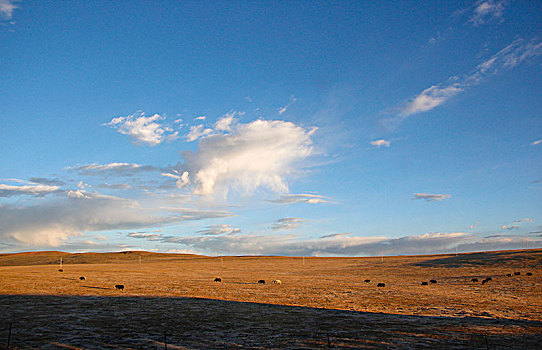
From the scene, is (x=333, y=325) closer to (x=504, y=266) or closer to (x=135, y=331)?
(x=135, y=331)

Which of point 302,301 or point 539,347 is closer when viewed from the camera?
point 539,347

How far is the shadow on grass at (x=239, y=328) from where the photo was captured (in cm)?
1309

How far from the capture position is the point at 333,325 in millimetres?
16641

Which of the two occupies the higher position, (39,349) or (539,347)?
(39,349)

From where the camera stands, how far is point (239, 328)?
53.1 ft

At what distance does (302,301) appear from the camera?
2541cm

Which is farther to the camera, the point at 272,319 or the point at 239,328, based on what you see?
the point at 272,319

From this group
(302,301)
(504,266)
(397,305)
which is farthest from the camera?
(504,266)

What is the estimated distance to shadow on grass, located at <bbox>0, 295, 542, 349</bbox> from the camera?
1309cm

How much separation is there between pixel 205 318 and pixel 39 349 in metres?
8.24

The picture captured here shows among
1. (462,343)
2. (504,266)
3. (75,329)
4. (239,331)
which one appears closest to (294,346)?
(239,331)

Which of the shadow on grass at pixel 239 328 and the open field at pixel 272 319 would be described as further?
the open field at pixel 272 319

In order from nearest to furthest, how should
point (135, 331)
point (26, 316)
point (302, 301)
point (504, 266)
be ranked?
1. point (135, 331)
2. point (26, 316)
3. point (302, 301)
4. point (504, 266)

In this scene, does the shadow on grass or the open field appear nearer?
the shadow on grass
